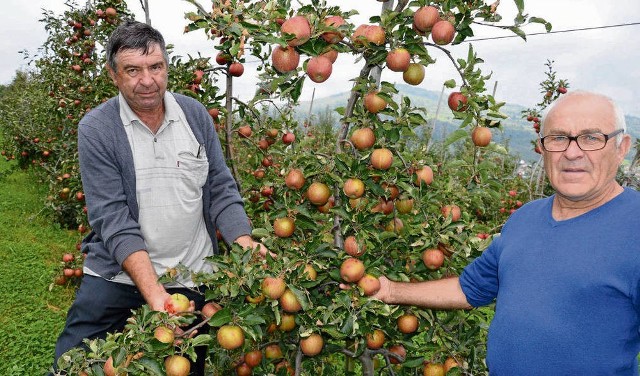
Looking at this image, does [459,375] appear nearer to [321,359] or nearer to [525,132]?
[321,359]

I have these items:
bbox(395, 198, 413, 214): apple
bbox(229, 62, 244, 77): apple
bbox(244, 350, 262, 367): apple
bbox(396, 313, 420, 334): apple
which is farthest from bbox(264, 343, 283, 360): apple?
bbox(229, 62, 244, 77): apple

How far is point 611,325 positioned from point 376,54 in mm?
1167

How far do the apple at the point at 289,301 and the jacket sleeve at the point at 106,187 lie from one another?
68cm

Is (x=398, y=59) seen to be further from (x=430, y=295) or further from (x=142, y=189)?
(x=142, y=189)

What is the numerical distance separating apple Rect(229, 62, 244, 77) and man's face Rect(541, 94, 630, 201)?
2459 millimetres

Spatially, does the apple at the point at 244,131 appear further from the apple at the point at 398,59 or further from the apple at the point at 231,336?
the apple at the point at 231,336

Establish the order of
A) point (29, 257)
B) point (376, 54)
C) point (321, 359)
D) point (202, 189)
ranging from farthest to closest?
point (29, 257), point (202, 189), point (321, 359), point (376, 54)

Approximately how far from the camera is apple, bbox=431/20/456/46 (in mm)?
1871

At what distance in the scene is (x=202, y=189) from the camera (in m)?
2.58

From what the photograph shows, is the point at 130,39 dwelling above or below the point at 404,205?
above

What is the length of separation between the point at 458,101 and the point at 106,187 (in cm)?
148

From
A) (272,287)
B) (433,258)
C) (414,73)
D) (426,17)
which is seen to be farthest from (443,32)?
(272,287)

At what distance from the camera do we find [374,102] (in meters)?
1.98

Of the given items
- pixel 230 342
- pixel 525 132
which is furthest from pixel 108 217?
pixel 525 132
